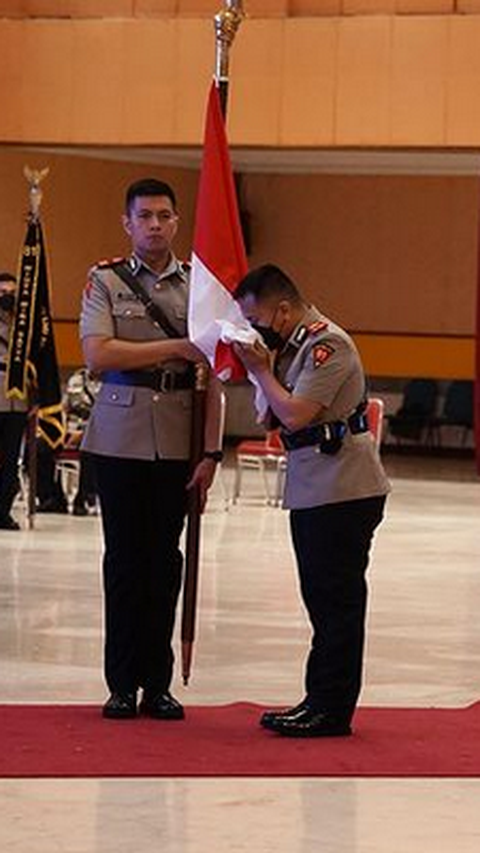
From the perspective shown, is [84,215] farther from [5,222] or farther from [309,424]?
[309,424]

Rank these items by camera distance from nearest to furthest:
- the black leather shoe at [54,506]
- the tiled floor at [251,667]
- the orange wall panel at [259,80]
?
the tiled floor at [251,667], the black leather shoe at [54,506], the orange wall panel at [259,80]

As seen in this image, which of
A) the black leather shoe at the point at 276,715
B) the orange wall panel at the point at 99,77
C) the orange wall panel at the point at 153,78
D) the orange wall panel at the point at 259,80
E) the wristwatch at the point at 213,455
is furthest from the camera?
the orange wall panel at the point at 99,77

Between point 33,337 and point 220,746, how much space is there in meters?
7.67

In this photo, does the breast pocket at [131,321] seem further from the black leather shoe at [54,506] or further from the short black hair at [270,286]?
the black leather shoe at [54,506]

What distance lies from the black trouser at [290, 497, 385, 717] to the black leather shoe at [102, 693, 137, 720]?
0.57 m

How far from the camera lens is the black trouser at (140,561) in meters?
7.08

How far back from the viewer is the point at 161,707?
23.4ft

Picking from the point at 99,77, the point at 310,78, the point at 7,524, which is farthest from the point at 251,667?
the point at 99,77

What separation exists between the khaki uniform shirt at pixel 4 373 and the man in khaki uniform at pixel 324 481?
23.9 feet

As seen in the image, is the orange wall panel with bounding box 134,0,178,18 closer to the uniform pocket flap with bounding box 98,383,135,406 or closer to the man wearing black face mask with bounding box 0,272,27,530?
the man wearing black face mask with bounding box 0,272,27,530

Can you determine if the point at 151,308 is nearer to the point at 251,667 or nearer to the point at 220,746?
the point at 220,746

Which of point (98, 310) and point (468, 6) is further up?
point (468, 6)

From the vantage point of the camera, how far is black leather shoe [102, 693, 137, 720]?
709cm

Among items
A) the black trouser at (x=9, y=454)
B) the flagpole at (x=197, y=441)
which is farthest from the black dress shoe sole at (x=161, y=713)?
the black trouser at (x=9, y=454)
